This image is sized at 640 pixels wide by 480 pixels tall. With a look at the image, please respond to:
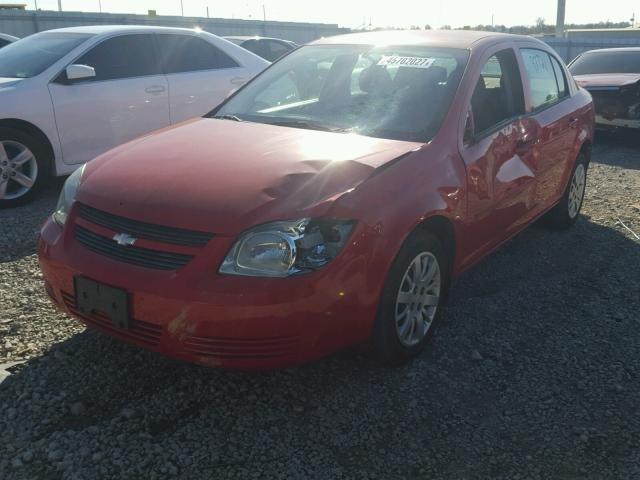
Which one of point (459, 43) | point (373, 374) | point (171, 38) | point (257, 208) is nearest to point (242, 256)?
point (257, 208)

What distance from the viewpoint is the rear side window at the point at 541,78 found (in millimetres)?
4582

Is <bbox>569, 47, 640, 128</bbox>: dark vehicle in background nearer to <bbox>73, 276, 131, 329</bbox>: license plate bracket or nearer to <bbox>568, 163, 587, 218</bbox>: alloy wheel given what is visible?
<bbox>568, 163, 587, 218</bbox>: alloy wheel

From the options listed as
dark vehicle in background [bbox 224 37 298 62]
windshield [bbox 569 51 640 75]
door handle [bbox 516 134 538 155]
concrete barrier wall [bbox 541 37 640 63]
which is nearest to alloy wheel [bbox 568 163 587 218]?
door handle [bbox 516 134 538 155]

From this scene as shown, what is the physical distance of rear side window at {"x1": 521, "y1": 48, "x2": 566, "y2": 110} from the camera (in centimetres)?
458

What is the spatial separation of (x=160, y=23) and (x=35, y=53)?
70.6 feet

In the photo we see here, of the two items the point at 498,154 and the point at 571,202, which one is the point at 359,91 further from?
the point at 571,202

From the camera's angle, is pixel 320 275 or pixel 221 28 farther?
pixel 221 28

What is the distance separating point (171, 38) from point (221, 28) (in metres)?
23.2

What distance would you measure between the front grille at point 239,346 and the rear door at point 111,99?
4071 mm

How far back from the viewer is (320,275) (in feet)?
8.61

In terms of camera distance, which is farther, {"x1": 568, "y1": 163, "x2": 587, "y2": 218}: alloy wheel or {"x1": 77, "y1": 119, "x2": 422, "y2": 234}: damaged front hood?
{"x1": 568, "y1": 163, "x2": 587, "y2": 218}: alloy wheel

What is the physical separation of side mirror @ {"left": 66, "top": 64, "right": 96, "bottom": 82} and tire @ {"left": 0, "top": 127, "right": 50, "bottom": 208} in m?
0.66

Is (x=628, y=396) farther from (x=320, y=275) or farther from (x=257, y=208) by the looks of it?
(x=257, y=208)

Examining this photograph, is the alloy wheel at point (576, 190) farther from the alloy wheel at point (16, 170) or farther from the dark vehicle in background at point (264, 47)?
the dark vehicle in background at point (264, 47)
